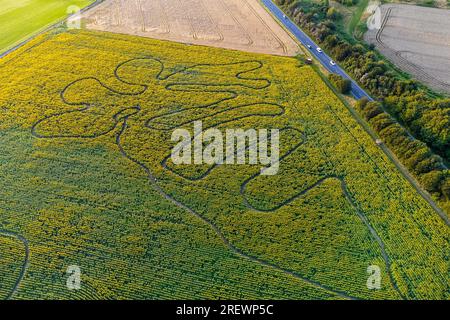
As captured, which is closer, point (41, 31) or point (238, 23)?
point (41, 31)

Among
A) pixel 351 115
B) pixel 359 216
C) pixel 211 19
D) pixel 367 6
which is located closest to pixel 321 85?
pixel 351 115

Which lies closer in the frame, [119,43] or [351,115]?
[351,115]

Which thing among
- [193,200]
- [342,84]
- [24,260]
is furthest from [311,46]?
[24,260]

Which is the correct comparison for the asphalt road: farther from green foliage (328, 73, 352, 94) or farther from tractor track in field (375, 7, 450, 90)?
tractor track in field (375, 7, 450, 90)

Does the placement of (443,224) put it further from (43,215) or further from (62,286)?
(43,215)

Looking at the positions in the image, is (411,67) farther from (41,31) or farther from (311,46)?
(41,31)

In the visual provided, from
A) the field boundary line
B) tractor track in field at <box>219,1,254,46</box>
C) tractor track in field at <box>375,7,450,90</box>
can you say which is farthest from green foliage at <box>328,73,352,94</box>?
the field boundary line
